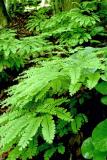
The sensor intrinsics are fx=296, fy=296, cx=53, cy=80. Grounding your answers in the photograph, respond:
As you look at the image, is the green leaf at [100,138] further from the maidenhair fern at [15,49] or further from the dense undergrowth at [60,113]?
the maidenhair fern at [15,49]

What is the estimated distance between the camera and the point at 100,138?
2.18 m

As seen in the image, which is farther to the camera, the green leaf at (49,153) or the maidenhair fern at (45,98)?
the green leaf at (49,153)

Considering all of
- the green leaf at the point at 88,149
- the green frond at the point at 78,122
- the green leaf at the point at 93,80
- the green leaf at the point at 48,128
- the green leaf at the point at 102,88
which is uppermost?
the green leaf at the point at 93,80

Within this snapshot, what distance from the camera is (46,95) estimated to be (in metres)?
2.83

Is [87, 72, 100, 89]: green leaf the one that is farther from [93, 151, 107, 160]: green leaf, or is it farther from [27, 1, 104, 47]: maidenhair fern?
[27, 1, 104, 47]: maidenhair fern

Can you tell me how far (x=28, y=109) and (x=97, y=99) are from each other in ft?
2.26

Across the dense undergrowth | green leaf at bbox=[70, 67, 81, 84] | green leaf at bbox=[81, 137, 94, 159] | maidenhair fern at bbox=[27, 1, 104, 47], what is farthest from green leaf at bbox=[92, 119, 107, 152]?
maidenhair fern at bbox=[27, 1, 104, 47]

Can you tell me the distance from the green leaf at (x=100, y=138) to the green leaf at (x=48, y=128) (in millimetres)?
315

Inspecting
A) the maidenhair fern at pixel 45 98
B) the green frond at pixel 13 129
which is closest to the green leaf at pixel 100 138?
the maidenhair fern at pixel 45 98

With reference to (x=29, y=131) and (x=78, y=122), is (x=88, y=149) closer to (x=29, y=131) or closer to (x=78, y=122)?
(x=78, y=122)

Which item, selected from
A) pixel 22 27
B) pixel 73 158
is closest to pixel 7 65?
pixel 73 158

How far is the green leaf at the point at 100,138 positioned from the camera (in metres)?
2.09

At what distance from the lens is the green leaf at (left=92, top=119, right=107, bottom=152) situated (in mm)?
2087

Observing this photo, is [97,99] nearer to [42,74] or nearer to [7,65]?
[42,74]
